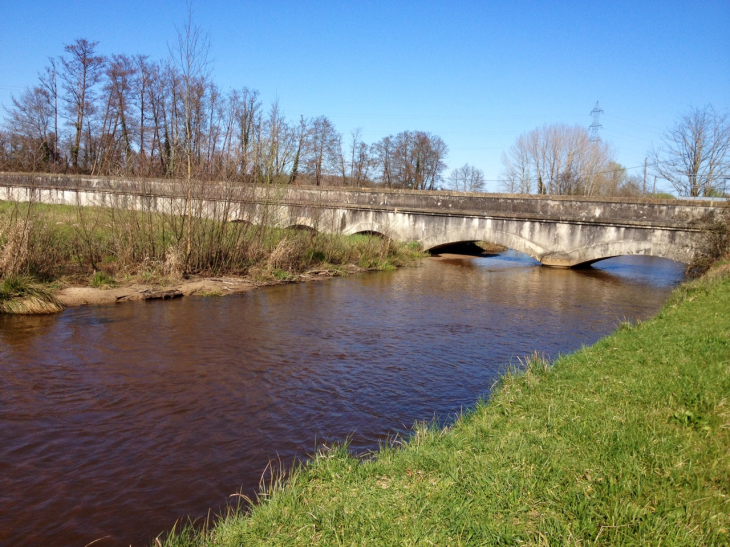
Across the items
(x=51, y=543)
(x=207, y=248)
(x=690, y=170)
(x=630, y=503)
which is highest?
(x=690, y=170)

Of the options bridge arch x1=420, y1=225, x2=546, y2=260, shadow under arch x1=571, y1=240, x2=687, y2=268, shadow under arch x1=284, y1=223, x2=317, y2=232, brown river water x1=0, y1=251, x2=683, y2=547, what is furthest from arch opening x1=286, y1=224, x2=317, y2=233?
shadow under arch x1=571, y1=240, x2=687, y2=268

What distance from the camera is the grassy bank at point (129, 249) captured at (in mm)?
11852

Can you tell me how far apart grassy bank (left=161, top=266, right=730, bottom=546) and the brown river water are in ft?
3.27

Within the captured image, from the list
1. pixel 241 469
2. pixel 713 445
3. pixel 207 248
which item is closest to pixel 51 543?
pixel 241 469

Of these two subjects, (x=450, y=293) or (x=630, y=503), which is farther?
(x=450, y=293)

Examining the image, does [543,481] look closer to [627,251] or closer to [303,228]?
[303,228]

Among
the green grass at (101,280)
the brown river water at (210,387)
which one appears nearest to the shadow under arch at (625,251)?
the brown river water at (210,387)

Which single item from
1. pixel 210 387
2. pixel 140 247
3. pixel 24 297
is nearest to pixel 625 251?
pixel 140 247

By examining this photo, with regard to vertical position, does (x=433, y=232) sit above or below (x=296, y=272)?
above

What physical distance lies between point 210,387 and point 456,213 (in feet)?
68.0

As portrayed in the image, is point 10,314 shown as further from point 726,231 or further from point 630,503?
point 726,231

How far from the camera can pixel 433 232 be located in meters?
27.5

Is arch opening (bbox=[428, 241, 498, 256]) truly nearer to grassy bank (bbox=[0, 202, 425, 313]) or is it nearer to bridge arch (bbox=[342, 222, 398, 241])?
A: bridge arch (bbox=[342, 222, 398, 241])

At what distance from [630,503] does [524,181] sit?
50.3m
